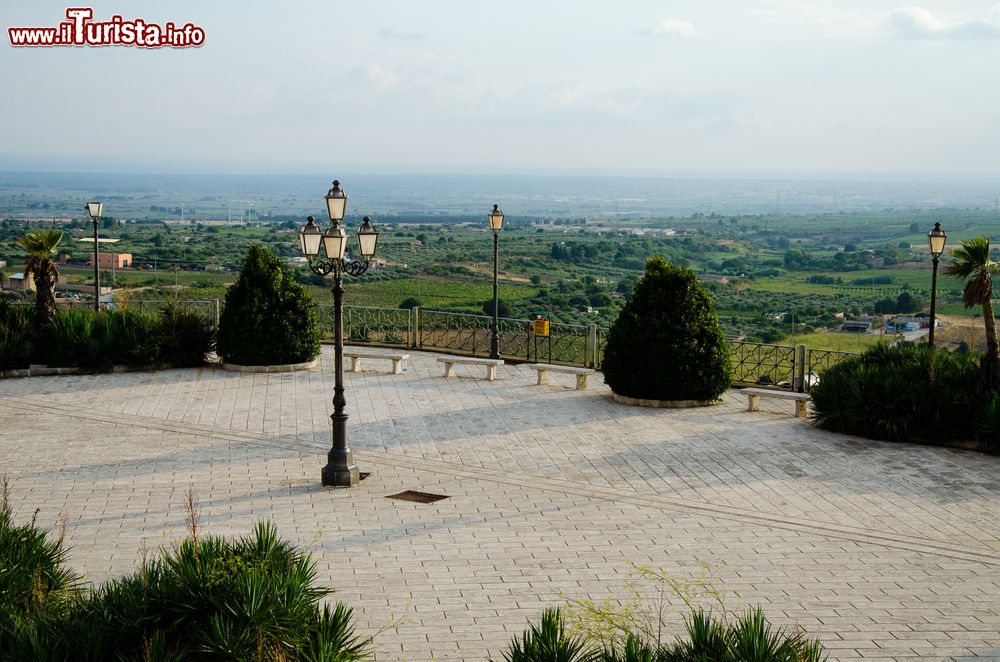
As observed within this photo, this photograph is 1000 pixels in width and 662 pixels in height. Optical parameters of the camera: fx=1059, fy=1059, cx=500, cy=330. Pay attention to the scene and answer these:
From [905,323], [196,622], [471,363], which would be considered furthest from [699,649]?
[905,323]

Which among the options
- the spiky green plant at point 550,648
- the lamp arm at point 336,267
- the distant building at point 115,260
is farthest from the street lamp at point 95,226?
the spiky green plant at point 550,648

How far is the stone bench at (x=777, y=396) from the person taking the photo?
49.7ft

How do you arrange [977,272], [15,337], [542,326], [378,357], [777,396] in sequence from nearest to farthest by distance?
[977,272] → [777,396] → [15,337] → [378,357] → [542,326]

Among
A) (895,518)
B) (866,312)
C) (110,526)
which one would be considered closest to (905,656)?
(895,518)

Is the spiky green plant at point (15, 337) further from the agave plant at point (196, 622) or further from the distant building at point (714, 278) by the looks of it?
the distant building at point (714, 278)

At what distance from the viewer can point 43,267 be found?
18016mm

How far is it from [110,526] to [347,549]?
7.98ft

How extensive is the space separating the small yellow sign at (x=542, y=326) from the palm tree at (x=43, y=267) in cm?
843

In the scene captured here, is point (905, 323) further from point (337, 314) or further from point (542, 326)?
point (337, 314)

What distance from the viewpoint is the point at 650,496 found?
11.4 meters

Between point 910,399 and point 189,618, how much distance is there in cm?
1022

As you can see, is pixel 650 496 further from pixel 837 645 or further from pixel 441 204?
pixel 441 204

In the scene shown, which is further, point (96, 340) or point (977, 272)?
point (96, 340)

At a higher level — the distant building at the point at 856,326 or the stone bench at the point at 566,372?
the distant building at the point at 856,326
